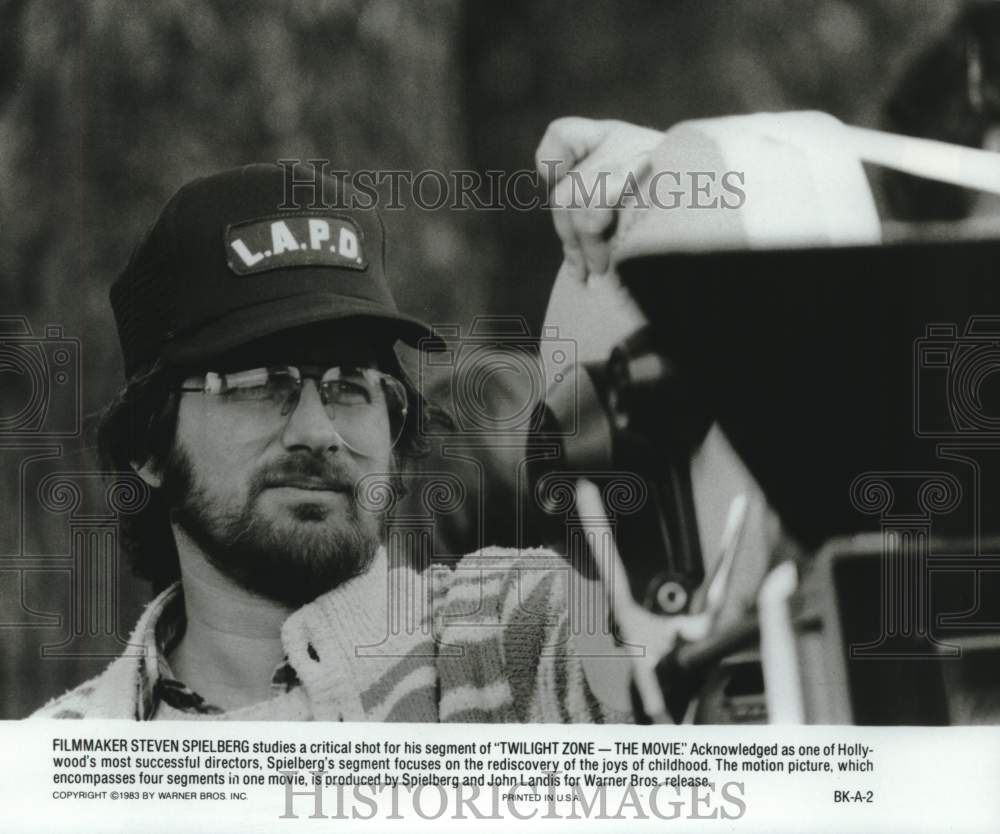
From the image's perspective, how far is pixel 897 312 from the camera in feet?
10.3

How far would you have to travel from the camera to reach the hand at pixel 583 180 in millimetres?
3154

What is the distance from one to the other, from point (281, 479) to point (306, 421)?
14 centimetres

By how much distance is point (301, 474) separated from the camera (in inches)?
122

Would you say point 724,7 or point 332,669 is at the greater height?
point 724,7

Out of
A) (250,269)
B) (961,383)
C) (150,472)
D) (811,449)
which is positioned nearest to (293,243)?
(250,269)

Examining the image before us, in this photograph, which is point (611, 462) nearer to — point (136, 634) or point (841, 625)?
point (841, 625)

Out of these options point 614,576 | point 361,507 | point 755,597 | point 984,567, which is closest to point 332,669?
point 361,507

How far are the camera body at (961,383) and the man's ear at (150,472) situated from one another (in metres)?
1.73

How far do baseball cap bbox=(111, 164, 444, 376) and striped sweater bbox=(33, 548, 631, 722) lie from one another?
556 millimetres

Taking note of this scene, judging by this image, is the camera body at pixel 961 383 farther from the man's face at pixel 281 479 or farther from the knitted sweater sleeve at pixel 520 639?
the man's face at pixel 281 479

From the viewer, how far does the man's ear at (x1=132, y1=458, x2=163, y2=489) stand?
10.5ft

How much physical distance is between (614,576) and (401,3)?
1393 mm
